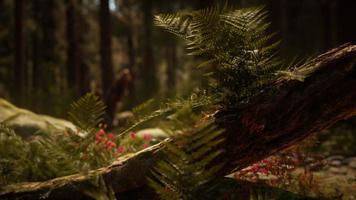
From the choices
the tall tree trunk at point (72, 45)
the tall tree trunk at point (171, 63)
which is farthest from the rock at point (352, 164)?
the tall tree trunk at point (171, 63)

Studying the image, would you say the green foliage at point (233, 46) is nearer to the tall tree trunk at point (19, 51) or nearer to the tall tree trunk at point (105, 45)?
the tall tree trunk at point (105, 45)

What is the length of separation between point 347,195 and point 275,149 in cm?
122

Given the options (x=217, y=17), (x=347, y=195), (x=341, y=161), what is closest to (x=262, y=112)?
(x=217, y=17)

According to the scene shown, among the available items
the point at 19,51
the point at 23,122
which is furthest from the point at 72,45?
the point at 23,122

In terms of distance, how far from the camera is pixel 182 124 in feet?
8.57

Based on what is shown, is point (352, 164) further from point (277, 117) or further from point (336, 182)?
point (277, 117)

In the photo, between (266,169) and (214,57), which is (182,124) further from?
(266,169)

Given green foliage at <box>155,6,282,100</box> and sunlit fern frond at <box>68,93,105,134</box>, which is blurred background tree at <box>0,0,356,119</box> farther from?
sunlit fern frond at <box>68,93,105,134</box>

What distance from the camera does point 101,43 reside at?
41.0ft

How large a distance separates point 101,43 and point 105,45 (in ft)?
0.52

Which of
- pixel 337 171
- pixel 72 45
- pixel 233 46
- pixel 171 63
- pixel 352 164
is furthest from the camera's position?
pixel 171 63

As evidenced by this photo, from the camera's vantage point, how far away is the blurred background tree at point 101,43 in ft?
→ 38.4

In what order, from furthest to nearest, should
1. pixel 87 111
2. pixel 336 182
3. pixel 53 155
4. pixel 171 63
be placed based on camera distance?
pixel 171 63 → pixel 336 182 → pixel 87 111 → pixel 53 155

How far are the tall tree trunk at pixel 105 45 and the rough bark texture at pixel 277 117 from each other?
28.0ft
